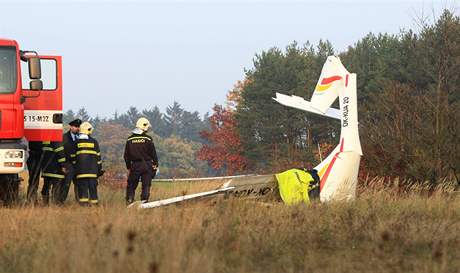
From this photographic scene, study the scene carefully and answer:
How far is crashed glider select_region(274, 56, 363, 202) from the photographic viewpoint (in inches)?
591

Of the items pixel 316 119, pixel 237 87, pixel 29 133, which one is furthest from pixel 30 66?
pixel 237 87

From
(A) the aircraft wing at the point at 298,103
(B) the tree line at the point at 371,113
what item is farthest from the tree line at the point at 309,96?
(A) the aircraft wing at the point at 298,103

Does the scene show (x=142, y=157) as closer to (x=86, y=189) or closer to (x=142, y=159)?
(x=142, y=159)

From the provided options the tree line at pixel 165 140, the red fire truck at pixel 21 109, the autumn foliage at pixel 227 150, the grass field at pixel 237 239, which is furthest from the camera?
the tree line at pixel 165 140

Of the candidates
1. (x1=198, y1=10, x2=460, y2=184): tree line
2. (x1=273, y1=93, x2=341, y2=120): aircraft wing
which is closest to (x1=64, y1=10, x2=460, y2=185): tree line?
(x1=198, y1=10, x2=460, y2=184): tree line

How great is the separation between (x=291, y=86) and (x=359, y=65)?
6500 mm

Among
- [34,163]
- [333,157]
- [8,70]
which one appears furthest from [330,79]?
[8,70]

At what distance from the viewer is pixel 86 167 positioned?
48.3 ft

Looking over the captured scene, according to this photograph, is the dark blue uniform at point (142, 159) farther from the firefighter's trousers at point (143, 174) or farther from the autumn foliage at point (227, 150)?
the autumn foliage at point (227, 150)

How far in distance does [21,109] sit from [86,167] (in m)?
1.67

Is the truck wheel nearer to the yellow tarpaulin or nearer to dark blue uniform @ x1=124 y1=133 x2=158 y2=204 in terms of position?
dark blue uniform @ x1=124 y1=133 x2=158 y2=204

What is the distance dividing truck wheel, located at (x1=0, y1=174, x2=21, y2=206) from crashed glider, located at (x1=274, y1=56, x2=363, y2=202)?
18.3 ft

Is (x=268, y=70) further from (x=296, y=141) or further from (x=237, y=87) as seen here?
(x=237, y=87)

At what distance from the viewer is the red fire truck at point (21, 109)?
13.6 metres
